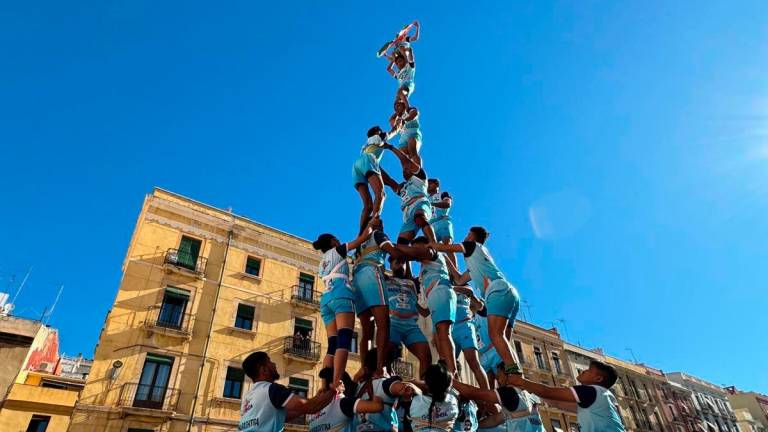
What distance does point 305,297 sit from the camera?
88.2ft

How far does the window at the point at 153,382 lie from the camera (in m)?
19.4

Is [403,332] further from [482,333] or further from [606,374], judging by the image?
[606,374]

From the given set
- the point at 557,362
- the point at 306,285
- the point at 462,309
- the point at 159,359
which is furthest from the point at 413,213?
the point at 557,362

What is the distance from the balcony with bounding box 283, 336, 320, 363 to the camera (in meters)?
23.6

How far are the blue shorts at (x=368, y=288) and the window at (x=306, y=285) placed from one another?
20.9m

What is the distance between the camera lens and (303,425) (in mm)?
22438

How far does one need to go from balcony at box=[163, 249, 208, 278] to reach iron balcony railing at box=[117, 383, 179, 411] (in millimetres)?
5700

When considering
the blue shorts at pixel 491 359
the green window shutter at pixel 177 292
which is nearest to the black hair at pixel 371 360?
the blue shorts at pixel 491 359

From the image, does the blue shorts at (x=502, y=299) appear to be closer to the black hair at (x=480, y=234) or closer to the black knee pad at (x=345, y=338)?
the black hair at (x=480, y=234)

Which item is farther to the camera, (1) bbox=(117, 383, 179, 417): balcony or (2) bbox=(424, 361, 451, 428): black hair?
(1) bbox=(117, 383, 179, 417): balcony

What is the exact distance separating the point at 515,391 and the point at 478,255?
2.22m

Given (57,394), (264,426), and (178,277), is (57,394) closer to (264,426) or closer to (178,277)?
(178,277)

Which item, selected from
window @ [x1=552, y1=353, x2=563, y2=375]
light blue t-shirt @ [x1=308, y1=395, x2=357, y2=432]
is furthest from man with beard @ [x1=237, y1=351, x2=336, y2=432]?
window @ [x1=552, y1=353, x2=563, y2=375]

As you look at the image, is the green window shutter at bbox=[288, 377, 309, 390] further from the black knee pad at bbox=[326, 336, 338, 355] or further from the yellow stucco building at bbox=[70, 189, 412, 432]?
the black knee pad at bbox=[326, 336, 338, 355]
